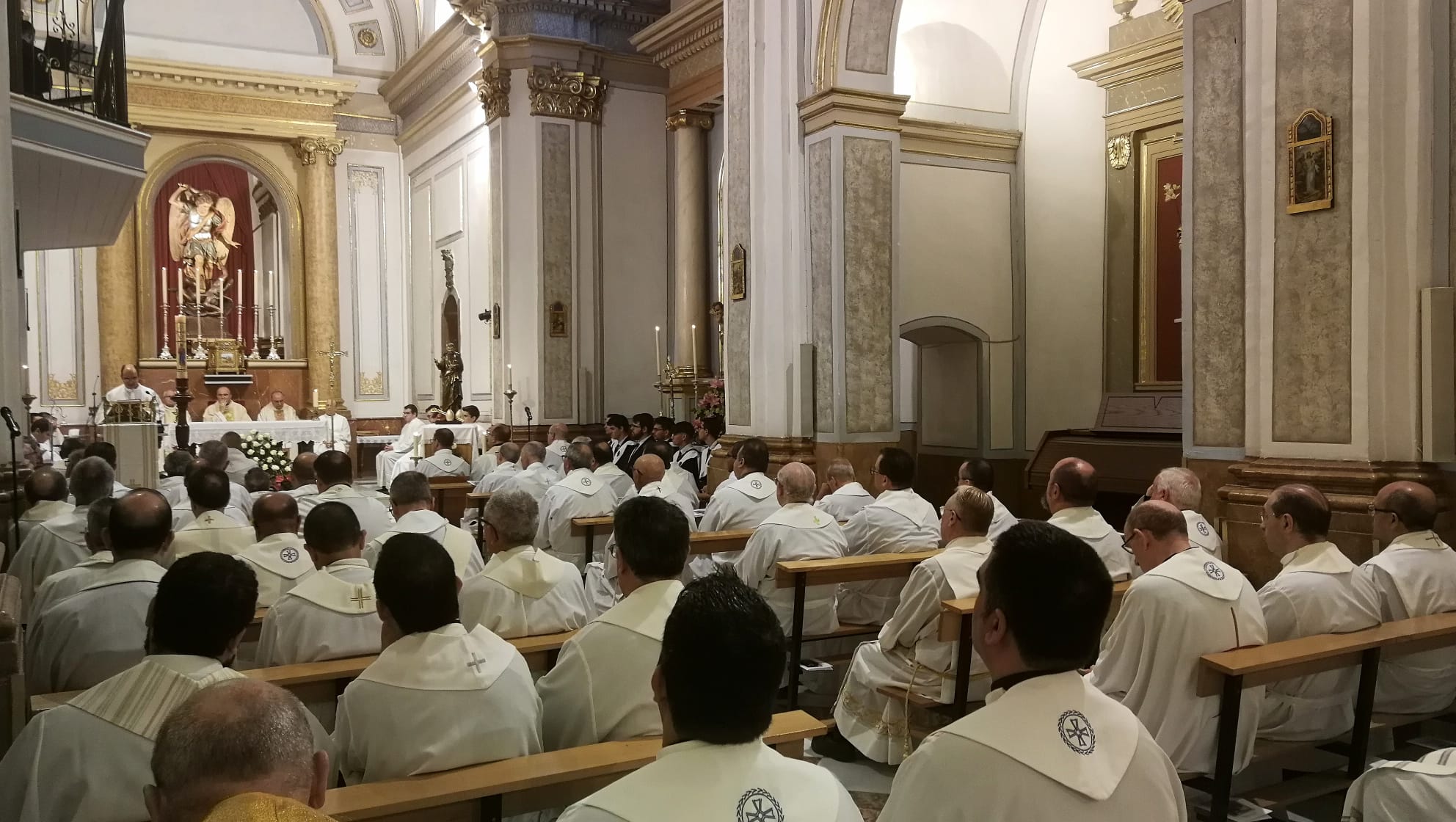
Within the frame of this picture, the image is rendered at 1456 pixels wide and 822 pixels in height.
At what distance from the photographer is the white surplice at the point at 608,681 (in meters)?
3.14

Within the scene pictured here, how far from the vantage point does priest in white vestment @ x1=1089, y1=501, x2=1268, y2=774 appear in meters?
3.71

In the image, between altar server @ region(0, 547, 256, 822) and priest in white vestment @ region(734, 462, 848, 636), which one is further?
priest in white vestment @ region(734, 462, 848, 636)

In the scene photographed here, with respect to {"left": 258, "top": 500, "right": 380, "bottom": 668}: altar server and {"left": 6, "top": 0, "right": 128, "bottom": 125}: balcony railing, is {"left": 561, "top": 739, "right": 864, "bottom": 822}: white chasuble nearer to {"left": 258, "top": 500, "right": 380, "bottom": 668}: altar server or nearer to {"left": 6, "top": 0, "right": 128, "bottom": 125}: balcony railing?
→ {"left": 258, "top": 500, "right": 380, "bottom": 668}: altar server

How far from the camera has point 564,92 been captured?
15578 mm

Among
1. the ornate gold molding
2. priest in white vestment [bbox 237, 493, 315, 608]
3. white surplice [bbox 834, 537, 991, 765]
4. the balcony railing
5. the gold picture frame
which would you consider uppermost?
the ornate gold molding

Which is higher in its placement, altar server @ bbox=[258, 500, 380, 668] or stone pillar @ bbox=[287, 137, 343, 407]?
stone pillar @ bbox=[287, 137, 343, 407]

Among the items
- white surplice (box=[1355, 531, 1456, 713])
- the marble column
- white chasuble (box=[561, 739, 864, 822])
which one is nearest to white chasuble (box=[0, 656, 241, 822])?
white chasuble (box=[561, 739, 864, 822])

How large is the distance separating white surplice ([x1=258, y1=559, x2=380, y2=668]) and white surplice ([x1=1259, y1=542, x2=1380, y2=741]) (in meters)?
3.38

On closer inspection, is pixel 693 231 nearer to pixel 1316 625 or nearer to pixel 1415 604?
pixel 1415 604

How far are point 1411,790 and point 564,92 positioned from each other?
1482 cm

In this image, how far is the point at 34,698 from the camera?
3.20 m

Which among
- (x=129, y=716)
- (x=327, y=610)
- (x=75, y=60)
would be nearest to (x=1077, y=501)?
(x=327, y=610)

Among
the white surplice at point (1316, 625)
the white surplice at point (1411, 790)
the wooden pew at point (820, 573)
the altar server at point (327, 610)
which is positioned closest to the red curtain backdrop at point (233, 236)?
the wooden pew at point (820, 573)

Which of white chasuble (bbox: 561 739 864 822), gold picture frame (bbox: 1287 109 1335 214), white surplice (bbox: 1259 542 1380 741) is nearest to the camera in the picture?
white chasuble (bbox: 561 739 864 822)
